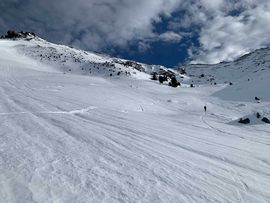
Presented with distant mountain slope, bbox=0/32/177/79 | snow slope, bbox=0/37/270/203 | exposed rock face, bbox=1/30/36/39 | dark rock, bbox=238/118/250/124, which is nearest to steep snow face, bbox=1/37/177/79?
distant mountain slope, bbox=0/32/177/79

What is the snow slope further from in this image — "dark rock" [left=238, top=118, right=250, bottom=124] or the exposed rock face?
the exposed rock face

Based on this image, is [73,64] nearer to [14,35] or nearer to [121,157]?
[14,35]

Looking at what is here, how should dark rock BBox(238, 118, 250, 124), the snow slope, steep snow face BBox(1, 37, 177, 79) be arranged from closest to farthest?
the snow slope
dark rock BBox(238, 118, 250, 124)
steep snow face BBox(1, 37, 177, 79)

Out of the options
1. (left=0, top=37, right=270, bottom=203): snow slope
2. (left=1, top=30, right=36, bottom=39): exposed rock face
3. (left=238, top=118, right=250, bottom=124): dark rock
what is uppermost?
(left=1, top=30, right=36, bottom=39): exposed rock face

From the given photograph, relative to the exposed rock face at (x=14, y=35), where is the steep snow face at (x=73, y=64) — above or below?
below

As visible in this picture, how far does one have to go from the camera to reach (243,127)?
1383cm

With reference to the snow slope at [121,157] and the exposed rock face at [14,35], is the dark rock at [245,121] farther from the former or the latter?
the exposed rock face at [14,35]

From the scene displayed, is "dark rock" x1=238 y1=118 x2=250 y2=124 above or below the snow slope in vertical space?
above

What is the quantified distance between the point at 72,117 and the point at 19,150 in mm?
4603

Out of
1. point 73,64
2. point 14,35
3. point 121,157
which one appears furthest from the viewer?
point 14,35

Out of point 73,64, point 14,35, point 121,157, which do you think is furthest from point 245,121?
point 14,35

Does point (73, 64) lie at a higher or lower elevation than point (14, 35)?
lower

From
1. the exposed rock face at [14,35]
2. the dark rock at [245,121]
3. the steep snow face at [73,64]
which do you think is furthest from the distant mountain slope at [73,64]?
the dark rock at [245,121]

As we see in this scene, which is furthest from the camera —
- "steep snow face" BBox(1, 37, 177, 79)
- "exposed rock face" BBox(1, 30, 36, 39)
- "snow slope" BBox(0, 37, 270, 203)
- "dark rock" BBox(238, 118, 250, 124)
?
"exposed rock face" BBox(1, 30, 36, 39)
